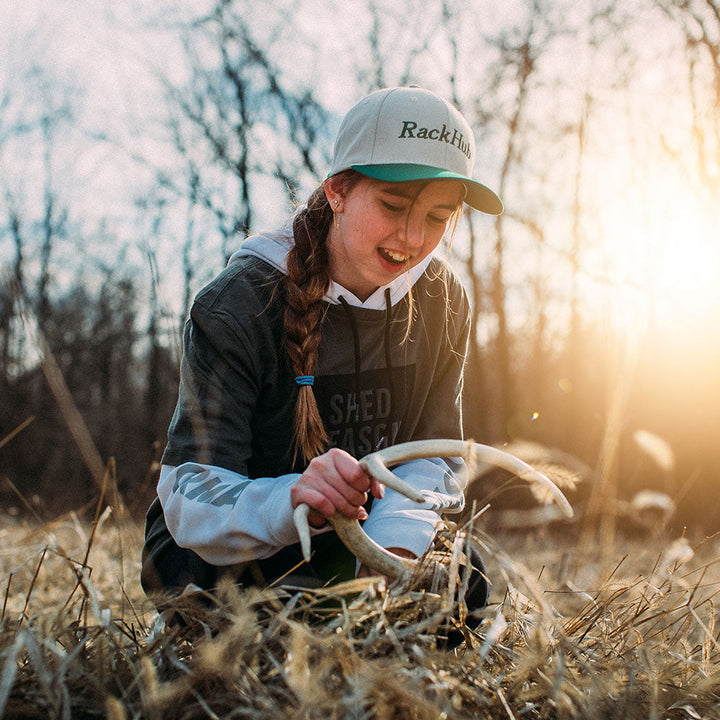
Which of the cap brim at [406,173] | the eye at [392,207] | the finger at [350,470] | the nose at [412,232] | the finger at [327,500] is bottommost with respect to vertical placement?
the finger at [327,500]

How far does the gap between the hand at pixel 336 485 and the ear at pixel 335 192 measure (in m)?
0.80

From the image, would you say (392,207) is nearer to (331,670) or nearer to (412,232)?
(412,232)

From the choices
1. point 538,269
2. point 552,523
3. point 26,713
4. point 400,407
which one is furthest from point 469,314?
point 538,269

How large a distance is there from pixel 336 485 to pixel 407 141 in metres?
0.89

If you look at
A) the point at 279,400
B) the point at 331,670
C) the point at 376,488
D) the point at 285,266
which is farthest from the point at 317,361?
the point at 331,670

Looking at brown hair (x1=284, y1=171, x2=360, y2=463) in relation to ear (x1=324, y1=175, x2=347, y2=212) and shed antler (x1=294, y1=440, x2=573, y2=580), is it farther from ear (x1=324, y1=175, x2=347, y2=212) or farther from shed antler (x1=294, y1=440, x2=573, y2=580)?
shed antler (x1=294, y1=440, x2=573, y2=580)

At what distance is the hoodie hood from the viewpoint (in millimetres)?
1887

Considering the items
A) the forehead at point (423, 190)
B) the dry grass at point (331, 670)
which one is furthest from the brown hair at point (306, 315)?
the dry grass at point (331, 670)

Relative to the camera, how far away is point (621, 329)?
13.5 feet

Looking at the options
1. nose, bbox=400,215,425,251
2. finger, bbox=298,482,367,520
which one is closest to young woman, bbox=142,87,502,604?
nose, bbox=400,215,425,251

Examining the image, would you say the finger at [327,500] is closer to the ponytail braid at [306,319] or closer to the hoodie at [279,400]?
the hoodie at [279,400]

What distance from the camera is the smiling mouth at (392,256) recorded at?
68.6 inches

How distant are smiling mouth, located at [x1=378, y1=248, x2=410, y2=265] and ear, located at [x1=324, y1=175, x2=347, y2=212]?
18cm

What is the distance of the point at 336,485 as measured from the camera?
4.05ft
